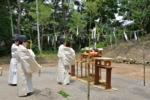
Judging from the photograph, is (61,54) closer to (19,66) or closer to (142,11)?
(19,66)

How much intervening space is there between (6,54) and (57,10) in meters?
7.63

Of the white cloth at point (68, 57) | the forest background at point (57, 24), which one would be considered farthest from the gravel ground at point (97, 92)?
the forest background at point (57, 24)

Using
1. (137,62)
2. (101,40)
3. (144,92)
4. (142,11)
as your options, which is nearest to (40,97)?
(144,92)

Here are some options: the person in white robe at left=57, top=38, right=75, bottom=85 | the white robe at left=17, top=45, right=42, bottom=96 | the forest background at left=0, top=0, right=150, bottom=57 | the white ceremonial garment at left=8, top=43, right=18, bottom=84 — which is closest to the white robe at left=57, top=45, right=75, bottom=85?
the person in white robe at left=57, top=38, right=75, bottom=85

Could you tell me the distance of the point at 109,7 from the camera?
21109 mm

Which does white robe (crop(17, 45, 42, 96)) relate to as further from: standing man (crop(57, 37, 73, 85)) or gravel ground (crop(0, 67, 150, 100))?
standing man (crop(57, 37, 73, 85))

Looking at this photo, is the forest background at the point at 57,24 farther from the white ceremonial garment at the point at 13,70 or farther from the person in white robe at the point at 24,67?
the person in white robe at the point at 24,67

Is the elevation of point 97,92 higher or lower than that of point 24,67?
lower

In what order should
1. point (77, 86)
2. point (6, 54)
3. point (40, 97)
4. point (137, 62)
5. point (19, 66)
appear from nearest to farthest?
point (40, 97)
point (19, 66)
point (77, 86)
point (137, 62)
point (6, 54)

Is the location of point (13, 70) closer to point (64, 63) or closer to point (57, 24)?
point (64, 63)

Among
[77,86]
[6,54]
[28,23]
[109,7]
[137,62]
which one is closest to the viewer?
[77,86]

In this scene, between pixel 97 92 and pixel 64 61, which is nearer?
pixel 97 92

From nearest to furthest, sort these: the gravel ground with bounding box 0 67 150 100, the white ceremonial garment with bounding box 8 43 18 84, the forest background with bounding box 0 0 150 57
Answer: the gravel ground with bounding box 0 67 150 100 → the white ceremonial garment with bounding box 8 43 18 84 → the forest background with bounding box 0 0 150 57

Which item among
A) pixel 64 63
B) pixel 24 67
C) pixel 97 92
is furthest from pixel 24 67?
pixel 97 92
